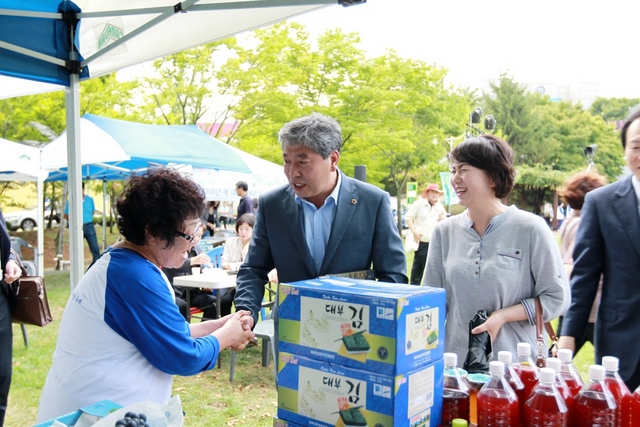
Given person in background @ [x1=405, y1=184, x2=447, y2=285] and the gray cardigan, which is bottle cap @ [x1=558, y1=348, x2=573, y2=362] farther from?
person in background @ [x1=405, y1=184, x2=447, y2=285]

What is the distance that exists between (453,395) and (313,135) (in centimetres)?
122

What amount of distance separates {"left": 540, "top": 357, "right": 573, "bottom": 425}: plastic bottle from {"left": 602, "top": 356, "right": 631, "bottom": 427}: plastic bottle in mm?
100

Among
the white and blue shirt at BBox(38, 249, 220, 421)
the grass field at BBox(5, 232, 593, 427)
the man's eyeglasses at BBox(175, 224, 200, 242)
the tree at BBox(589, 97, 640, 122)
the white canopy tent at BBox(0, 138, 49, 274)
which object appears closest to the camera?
the white and blue shirt at BBox(38, 249, 220, 421)

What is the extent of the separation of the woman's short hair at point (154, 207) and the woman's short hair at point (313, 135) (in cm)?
57

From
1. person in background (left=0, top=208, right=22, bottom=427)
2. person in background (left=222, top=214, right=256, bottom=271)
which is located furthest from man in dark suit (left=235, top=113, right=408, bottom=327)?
person in background (left=222, top=214, right=256, bottom=271)

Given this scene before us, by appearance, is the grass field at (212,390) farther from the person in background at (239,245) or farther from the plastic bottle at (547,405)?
the plastic bottle at (547,405)

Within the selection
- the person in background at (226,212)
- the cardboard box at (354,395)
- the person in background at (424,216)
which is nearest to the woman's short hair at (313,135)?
the cardboard box at (354,395)

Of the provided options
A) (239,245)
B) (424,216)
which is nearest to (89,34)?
(239,245)

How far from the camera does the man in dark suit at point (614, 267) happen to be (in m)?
1.99

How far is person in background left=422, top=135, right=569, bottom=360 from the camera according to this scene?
2152 millimetres

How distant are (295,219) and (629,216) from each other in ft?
4.65

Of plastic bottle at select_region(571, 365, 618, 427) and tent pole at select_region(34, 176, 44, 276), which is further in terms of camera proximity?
tent pole at select_region(34, 176, 44, 276)

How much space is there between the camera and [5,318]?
10.7 ft

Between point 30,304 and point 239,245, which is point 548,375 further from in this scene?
point 239,245
